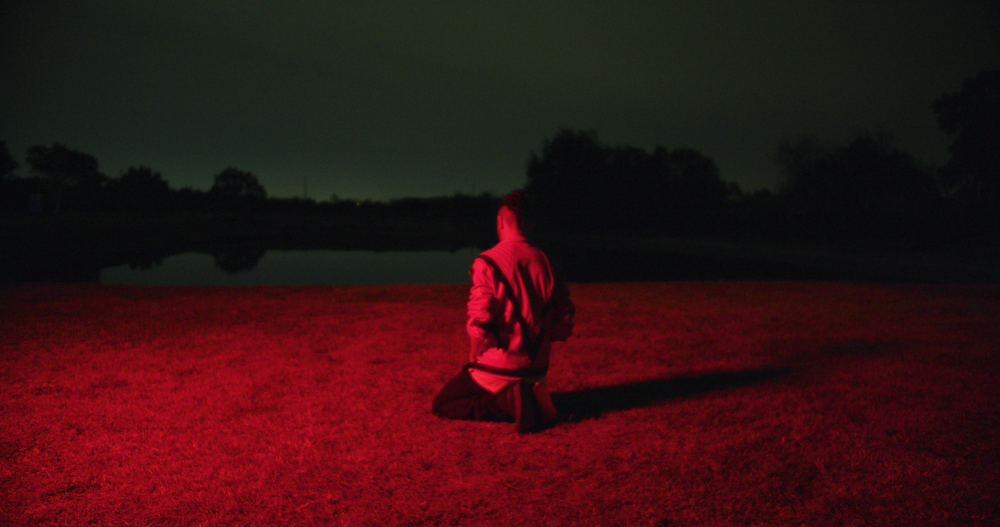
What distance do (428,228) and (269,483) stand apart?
47969mm

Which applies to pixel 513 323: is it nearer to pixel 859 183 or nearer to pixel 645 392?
pixel 645 392

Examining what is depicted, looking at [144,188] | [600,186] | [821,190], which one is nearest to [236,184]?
[144,188]

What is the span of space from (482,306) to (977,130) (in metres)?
38.7

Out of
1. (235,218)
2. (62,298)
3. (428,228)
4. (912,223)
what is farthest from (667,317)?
(235,218)

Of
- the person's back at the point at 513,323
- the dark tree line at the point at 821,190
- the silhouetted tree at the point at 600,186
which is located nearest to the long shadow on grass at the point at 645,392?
the person's back at the point at 513,323

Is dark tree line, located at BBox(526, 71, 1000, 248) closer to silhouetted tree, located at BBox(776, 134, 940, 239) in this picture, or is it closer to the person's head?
silhouetted tree, located at BBox(776, 134, 940, 239)

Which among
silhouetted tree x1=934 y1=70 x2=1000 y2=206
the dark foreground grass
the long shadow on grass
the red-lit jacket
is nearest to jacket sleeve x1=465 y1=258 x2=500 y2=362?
the red-lit jacket

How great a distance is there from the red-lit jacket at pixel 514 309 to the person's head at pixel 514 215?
7 cm

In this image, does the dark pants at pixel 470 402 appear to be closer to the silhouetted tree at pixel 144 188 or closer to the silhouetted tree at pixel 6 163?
the silhouetted tree at pixel 6 163

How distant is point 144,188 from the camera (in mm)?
64375

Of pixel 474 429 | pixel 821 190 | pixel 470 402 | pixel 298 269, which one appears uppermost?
pixel 821 190

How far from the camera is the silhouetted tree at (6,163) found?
158 feet

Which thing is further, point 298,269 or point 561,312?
point 298,269

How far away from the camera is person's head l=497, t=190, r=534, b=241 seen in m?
3.79
